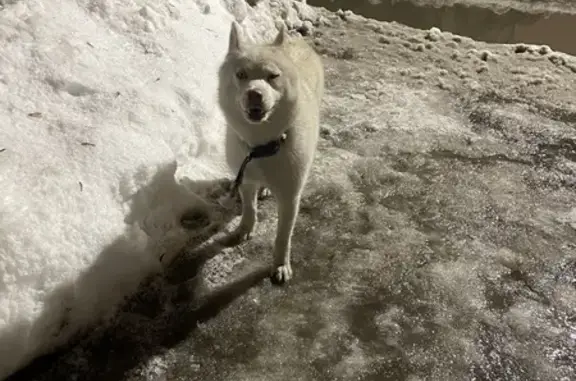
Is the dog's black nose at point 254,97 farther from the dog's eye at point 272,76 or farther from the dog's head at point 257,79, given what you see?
the dog's eye at point 272,76

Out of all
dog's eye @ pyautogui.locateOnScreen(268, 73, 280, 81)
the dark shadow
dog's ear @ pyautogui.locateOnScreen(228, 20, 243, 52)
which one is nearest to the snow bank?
the dark shadow

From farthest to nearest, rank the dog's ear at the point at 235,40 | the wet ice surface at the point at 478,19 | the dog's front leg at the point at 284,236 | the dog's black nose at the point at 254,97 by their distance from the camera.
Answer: the wet ice surface at the point at 478,19 → the dog's front leg at the point at 284,236 → the dog's ear at the point at 235,40 → the dog's black nose at the point at 254,97

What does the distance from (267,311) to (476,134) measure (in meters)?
2.08

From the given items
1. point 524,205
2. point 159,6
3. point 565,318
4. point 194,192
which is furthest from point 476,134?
point 159,6

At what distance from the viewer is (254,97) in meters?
2.19

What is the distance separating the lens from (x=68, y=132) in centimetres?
273

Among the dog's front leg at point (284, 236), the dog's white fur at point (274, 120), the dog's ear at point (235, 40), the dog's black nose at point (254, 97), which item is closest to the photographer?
the dog's black nose at point (254, 97)

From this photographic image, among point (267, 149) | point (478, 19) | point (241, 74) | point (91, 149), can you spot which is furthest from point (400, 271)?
point (478, 19)

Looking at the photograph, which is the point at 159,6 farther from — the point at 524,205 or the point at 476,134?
the point at 524,205

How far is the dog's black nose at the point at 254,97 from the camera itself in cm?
219

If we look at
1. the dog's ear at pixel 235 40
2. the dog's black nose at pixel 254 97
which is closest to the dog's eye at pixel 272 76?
the dog's black nose at pixel 254 97

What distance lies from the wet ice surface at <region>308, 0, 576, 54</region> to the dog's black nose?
3.81 meters

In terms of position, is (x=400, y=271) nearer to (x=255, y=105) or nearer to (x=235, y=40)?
(x=255, y=105)

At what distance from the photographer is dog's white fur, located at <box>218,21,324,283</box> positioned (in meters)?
2.29
